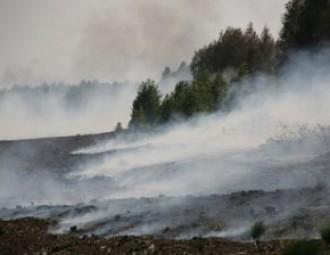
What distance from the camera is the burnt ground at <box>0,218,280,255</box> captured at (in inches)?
706

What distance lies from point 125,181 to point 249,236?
3196 centimetres

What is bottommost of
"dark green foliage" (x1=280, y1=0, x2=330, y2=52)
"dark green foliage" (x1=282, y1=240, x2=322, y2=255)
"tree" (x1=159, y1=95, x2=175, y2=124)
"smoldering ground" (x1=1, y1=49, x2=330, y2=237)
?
"dark green foliage" (x1=282, y1=240, x2=322, y2=255)

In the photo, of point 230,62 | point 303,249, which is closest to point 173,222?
point 303,249

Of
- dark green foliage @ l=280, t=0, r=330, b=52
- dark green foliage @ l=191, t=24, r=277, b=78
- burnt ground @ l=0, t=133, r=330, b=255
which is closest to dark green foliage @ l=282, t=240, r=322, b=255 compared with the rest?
burnt ground @ l=0, t=133, r=330, b=255

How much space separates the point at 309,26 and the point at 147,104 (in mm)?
34100

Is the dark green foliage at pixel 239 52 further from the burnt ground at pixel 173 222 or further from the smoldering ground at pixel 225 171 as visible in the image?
the burnt ground at pixel 173 222

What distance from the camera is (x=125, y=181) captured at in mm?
51562

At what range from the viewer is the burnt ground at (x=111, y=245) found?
706 inches

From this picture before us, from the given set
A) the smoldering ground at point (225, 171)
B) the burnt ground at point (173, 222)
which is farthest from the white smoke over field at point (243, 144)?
the burnt ground at point (173, 222)

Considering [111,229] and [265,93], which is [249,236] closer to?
[111,229]

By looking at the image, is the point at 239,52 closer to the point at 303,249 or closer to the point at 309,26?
the point at 309,26

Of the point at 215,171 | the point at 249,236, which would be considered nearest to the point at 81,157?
the point at 215,171

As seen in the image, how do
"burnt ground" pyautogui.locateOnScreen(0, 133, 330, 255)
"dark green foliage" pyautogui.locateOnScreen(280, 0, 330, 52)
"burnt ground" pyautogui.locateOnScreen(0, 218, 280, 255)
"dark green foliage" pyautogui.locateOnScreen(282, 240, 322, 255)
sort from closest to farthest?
"dark green foliage" pyautogui.locateOnScreen(282, 240, 322, 255), "burnt ground" pyautogui.locateOnScreen(0, 218, 280, 255), "burnt ground" pyautogui.locateOnScreen(0, 133, 330, 255), "dark green foliage" pyautogui.locateOnScreen(280, 0, 330, 52)

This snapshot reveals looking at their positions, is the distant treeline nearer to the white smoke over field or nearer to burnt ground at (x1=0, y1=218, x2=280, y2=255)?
the white smoke over field
